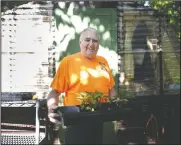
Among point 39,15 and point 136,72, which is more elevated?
point 39,15

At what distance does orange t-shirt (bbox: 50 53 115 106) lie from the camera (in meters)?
3.61

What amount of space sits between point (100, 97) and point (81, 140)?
50 centimetres

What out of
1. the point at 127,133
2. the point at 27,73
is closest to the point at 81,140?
the point at 127,133

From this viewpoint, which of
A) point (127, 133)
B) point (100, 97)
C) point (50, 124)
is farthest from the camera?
point (127, 133)

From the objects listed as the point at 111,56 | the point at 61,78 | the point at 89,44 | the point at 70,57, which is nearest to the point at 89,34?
the point at 89,44

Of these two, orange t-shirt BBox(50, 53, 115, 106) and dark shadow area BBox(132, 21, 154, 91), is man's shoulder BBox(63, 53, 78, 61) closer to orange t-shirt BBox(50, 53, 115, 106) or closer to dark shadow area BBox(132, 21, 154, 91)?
orange t-shirt BBox(50, 53, 115, 106)

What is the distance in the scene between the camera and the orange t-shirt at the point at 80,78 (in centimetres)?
361

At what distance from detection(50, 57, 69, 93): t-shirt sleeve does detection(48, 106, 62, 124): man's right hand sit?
22 centimetres

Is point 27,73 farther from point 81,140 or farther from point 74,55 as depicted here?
point 81,140

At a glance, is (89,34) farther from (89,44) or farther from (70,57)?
(70,57)

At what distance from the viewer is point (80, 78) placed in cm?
363

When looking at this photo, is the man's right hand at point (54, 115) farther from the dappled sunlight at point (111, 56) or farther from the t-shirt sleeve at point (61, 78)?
the dappled sunlight at point (111, 56)

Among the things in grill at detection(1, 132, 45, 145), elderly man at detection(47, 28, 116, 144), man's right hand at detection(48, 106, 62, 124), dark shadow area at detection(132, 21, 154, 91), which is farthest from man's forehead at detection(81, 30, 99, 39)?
grill at detection(1, 132, 45, 145)

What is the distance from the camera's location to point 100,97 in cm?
357
